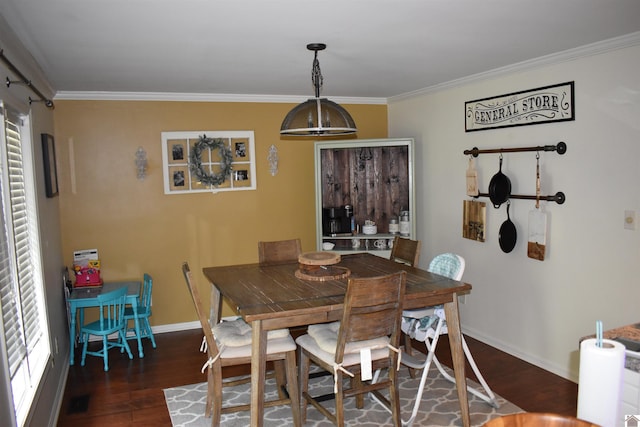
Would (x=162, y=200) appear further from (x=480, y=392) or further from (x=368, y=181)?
(x=480, y=392)

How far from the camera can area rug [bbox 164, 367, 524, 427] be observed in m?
3.21

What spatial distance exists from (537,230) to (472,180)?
30.8 inches

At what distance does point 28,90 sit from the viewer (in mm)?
3252

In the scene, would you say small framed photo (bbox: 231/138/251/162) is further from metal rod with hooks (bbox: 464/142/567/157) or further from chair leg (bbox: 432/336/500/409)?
chair leg (bbox: 432/336/500/409)

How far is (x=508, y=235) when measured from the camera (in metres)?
4.08

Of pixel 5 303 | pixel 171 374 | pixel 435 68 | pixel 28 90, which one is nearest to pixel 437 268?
pixel 435 68

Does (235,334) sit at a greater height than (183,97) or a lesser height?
lesser

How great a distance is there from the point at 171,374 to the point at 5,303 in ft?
5.95

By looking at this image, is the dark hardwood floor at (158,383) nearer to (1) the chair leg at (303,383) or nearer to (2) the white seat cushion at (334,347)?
(1) the chair leg at (303,383)

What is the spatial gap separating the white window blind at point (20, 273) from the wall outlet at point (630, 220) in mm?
3487

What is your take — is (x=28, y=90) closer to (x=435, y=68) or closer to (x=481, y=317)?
(x=435, y=68)

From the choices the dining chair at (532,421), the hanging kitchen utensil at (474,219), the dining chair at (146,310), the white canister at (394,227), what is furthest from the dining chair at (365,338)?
the white canister at (394,227)

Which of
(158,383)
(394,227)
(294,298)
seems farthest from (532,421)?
(394,227)

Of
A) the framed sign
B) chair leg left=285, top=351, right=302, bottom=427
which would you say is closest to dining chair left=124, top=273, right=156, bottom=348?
chair leg left=285, top=351, right=302, bottom=427
